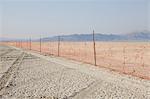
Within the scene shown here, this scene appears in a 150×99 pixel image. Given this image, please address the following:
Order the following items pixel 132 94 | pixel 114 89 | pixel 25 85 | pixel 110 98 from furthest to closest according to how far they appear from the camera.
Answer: pixel 25 85, pixel 114 89, pixel 132 94, pixel 110 98

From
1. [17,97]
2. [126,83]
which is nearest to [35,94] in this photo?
[17,97]

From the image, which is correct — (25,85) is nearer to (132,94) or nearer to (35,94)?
(35,94)

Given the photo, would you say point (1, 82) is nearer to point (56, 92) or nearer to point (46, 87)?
point (46, 87)

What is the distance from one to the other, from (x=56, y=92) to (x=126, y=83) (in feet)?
13.1

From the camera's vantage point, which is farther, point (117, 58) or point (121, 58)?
point (117, 58)

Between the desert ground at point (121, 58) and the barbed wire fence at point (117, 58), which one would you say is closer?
the desert ground at point (121, 58)

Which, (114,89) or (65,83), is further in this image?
(65,83)

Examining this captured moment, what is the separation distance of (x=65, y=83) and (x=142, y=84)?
3.63m

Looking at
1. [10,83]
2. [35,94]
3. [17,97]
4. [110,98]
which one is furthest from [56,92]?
[10,83]

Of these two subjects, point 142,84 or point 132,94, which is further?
point 142,84

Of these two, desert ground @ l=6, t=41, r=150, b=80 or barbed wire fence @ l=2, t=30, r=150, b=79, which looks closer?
desert ground @ l=6, t=41, r=150, b=80

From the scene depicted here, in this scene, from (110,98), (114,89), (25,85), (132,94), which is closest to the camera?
(110,98)

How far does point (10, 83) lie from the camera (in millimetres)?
14172

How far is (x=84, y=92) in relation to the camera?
11.5m
